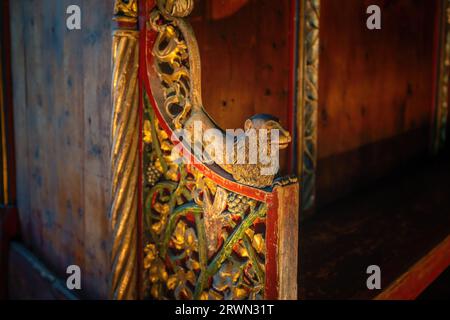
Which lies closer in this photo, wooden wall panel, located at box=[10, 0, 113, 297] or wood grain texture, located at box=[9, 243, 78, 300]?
wooden wall panel, located at box=[10, 0, 113, 297]

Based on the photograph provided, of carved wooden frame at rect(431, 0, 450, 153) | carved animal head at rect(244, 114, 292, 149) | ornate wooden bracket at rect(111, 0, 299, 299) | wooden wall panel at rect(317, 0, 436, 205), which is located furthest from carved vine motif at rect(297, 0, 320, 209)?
carved wooden frame at rect(431, 0, 450, 153)

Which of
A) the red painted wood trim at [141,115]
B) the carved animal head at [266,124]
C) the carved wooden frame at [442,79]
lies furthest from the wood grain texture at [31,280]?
the carved wooden frame at [442,79]

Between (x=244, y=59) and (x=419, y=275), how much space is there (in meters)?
1.12

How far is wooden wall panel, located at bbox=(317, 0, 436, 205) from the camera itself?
2.60 meters

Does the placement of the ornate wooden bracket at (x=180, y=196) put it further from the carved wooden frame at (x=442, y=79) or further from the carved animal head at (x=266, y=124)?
the carved wooden frame at (x=442, y=79)

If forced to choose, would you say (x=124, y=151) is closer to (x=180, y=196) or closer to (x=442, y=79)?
(x=180, y=196)

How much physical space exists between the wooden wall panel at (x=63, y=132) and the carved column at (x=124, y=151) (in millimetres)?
90

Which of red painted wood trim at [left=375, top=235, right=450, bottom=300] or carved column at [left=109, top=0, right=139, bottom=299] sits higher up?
carved column at [left=109, top=0, right=139, bottom=299]

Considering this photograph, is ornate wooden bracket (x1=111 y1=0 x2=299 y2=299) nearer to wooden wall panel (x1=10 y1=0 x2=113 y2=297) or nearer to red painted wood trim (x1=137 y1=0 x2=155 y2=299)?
red painted wood trim (x1=137 y1=0 x2=155 y2=299)

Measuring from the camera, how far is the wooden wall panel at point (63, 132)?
1663 millimetres

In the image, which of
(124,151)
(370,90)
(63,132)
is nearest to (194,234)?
(124,151)

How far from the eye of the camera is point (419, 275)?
1.92m

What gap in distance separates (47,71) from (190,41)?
0.95 m
